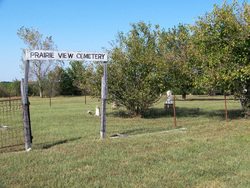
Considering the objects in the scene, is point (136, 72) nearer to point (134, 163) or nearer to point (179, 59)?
point (179, 59)

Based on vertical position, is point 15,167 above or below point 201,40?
below

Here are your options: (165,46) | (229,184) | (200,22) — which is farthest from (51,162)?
(165,46)

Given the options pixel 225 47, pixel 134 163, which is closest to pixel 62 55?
pixel 134 163

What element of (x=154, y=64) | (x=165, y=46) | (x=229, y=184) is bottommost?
(x=229, y=184)

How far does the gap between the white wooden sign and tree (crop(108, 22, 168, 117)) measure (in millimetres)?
5992

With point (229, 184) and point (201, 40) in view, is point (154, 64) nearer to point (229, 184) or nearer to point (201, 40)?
point (201, 40)

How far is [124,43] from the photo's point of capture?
1489cm

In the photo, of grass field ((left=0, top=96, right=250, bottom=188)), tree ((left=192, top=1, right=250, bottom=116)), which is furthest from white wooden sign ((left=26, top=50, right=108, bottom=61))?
tree ((left=192, top=1, right=250, bottom=116))

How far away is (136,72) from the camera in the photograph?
1465 cm

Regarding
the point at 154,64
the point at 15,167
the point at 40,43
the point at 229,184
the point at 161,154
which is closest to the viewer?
the point at 229,184

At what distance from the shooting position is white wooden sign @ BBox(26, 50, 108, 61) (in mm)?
7387

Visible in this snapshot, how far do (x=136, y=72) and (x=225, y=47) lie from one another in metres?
4.91

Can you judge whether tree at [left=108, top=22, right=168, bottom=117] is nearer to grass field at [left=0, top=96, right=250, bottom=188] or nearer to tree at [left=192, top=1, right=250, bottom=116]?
tree at [left=192, top=1, right=250, bottom=116]

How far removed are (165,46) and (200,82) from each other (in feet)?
11.9
